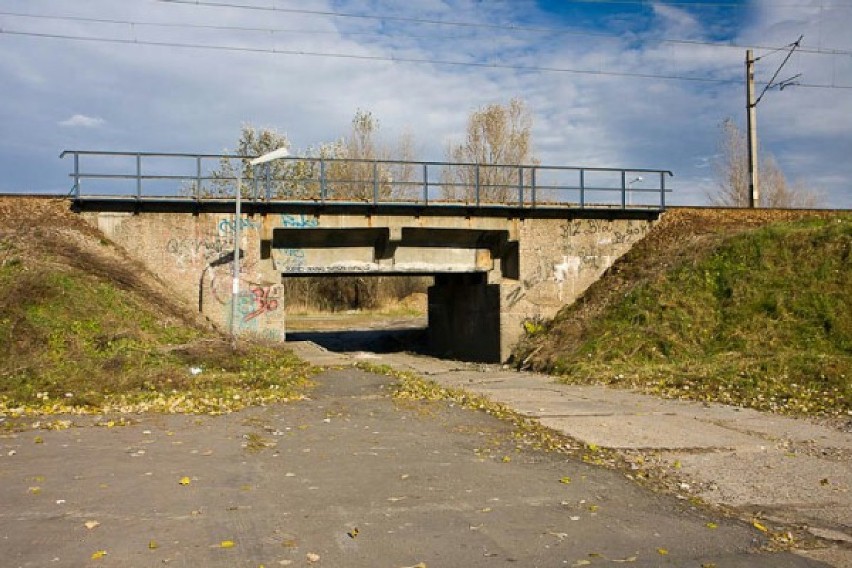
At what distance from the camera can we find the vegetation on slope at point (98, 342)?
1329cm

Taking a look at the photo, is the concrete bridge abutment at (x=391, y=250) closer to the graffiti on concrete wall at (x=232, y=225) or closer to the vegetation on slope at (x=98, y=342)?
Answer: the graffiti on concrete wall at (x=232, y=225)

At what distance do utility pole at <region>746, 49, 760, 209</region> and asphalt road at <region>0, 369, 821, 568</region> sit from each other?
77.5ft

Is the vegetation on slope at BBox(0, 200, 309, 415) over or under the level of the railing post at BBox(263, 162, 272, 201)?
under

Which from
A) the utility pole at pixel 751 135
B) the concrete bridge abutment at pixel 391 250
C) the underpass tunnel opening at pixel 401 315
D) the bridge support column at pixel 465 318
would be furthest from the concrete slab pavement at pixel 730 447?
the utility pole at pixel 751 135

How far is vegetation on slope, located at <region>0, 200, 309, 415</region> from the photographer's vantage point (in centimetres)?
1329

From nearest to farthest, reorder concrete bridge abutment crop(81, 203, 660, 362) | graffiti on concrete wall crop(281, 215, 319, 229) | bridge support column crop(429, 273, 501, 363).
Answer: concrete bridge abutment crop(81, 203, 660, 362) < graffiti on concrete wall crop(281, 215, 319, 229) < bridge support column crop(429, 273, 501, 363)

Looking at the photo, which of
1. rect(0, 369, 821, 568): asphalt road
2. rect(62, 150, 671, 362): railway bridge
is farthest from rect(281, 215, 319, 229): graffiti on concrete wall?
rect(0, 369, 821, 568): asphalt road

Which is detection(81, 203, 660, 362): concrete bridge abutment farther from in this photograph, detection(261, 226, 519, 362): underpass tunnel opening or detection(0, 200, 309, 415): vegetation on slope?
detection(0, 200, 309, 415): vegetation on slope

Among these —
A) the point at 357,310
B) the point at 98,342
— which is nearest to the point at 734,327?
the point at 98,342

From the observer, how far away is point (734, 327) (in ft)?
64.8

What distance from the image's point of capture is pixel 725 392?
1511 cm

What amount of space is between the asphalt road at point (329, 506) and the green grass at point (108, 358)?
276cm

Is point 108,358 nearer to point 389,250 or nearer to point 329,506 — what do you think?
point 329,506

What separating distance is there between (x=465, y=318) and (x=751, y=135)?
13586mm
